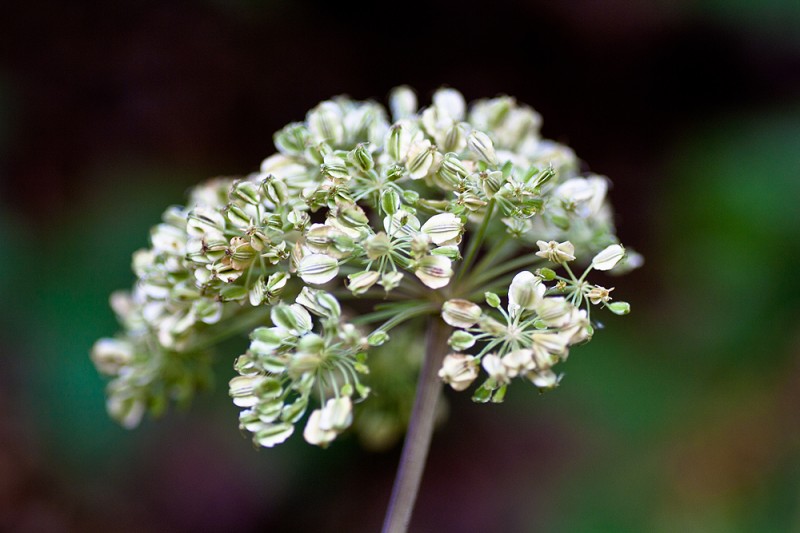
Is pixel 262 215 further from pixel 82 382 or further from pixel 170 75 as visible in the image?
pixel 170 75

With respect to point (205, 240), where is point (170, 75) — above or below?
above

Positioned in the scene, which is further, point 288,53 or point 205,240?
point 288,53

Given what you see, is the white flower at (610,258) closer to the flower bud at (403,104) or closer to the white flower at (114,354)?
the flower bud at (403,104)

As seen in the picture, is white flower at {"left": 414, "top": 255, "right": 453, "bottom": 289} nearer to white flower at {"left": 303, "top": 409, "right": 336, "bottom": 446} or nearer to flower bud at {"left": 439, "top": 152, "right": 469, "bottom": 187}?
flower bud at {"left": 439, "top": 152, "right": 469, "bottom": 187}

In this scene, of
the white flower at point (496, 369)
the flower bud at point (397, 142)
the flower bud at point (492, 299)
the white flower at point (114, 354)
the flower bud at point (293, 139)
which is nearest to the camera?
the white flower at point (496, 369)

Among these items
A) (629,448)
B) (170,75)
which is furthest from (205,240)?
(170,75)

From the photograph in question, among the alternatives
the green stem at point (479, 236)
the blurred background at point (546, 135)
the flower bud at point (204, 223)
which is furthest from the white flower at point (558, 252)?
the blurred background at point (546, 135)

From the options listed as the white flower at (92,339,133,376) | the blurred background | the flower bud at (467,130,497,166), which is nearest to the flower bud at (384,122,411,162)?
the flower bud at (467,130,497,166)
